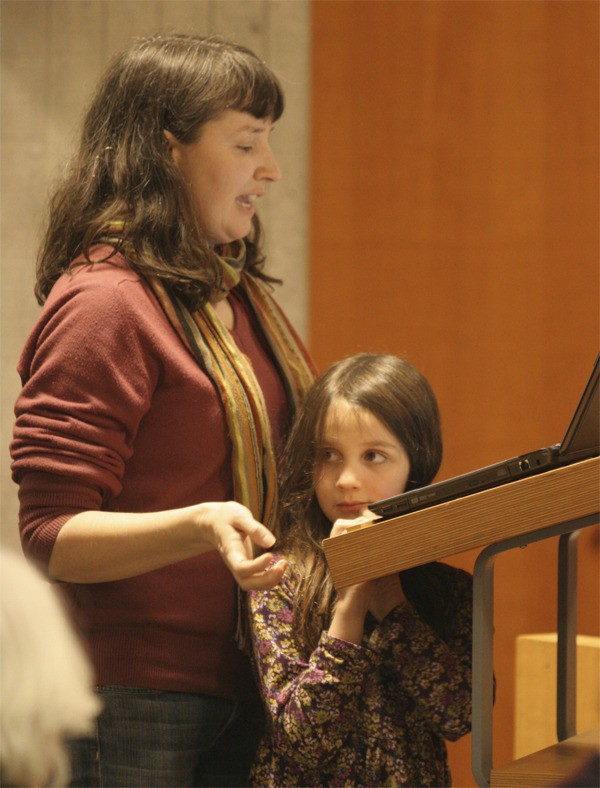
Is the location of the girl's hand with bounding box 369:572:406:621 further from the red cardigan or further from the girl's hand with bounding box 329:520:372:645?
the red cardigan

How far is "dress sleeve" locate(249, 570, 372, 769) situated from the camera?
1350mm

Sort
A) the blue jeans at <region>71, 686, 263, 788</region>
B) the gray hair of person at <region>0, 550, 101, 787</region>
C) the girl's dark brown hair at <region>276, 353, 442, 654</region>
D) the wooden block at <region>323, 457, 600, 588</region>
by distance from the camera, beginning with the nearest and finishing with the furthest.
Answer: the gray hair of person at <region>0, 550, 101, 787</region>, the wooden block at <region>323, 457, 600, 588</region>, the blue jeans at <region>71, 686, 263, 788</region>, the girl's dark brown hair at <region>276, 353, 442, 654</region>

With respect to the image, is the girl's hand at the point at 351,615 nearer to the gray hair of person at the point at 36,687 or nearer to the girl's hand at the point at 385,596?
the girl's hand at the point at 385,596

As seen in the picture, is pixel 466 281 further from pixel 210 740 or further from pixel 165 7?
pixel 210 740

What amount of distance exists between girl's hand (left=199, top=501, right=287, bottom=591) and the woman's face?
0.60 m

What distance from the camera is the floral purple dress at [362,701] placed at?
53.4 inches

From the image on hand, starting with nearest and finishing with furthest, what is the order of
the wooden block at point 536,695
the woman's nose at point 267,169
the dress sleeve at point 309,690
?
1. the dress sleeve at point 309,690
2. the woman's nose at point 267,169
3. the wooden block at point 536,695

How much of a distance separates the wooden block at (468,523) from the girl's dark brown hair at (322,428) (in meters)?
0.42

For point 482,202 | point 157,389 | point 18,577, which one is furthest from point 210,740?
point 482,202

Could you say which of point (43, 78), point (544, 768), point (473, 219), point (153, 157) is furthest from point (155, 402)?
point (43, 78)

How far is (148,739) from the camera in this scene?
1.46 metres

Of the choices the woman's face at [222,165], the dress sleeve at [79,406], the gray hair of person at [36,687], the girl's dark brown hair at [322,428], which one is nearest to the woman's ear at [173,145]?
the woman's face at [222,165]

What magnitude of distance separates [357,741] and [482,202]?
5.48ft

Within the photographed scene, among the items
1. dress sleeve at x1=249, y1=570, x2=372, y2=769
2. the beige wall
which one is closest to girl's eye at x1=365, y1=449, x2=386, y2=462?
dress sleeve at x1=249, y1=570, x2=372, y2=769
